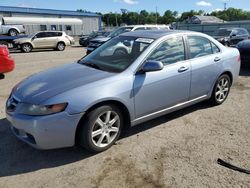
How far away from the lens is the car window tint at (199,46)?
4.74 meters

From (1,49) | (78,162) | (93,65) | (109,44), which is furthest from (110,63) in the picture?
(1,49)

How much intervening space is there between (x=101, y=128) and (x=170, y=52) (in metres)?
1.75

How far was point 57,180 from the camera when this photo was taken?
3.15m

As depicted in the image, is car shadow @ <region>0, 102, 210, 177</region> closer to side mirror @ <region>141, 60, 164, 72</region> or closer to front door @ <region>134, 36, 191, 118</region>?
front door @ <region>134, 36, 191, 118</region>

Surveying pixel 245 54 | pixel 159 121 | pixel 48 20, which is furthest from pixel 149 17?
pixel 159 121

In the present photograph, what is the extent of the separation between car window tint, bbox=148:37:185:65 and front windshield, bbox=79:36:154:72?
0.19 meters

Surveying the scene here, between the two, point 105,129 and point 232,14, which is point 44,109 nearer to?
point 105,129

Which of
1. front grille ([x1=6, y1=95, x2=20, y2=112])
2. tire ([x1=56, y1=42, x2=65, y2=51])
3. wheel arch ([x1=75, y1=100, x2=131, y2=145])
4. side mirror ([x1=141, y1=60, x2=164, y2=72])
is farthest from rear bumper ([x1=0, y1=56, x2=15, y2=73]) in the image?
tire ([x1=56, y1=42, x2=65, y2=51])

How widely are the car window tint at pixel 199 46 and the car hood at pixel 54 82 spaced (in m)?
1.76

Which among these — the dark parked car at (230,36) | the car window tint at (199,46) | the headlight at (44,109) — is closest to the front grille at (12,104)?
the headlight at (44,109)

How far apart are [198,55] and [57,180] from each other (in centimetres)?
321

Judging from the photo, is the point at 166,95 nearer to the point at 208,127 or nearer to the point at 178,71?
the point at 178,71

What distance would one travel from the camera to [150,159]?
355cm

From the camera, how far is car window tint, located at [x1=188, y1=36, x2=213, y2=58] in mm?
4742
